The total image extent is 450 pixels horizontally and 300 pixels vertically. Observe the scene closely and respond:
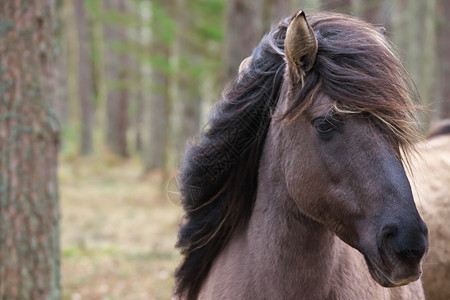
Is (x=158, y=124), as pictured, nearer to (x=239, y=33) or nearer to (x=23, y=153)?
(x=239, y=33)

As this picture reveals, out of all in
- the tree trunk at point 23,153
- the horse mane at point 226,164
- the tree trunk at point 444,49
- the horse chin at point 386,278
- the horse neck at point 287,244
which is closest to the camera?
the horse chin at point 386,278

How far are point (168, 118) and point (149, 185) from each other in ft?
8.59

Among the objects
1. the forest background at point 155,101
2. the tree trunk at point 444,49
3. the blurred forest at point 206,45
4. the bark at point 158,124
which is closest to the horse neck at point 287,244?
the forest background at point 155,101

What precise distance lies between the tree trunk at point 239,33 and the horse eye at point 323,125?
5019 mm

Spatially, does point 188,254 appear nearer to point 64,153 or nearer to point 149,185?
point 149,185

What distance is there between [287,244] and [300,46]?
1.01 meters

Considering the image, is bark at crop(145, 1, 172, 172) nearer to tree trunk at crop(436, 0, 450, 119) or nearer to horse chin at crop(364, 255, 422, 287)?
tree trunk at crop(436, 0, 450, 119)

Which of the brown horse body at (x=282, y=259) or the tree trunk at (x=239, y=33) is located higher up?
the tree trunk at (x=239, y=33)

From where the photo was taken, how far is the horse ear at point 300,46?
244 cm

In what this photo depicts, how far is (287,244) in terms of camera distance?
2.78 meters

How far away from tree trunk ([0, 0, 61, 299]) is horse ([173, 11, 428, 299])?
1.72 m

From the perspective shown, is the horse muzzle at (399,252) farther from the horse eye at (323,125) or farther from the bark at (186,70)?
the bark at (186,70)

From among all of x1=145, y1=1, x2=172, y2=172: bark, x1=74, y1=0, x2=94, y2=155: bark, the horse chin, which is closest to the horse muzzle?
the horse chin

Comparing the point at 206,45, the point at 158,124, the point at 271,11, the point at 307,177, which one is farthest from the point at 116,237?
the point at 307,177
